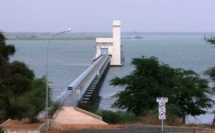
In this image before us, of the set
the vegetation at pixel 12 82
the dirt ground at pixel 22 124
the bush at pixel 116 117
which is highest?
the vegetation at pixel 12 82

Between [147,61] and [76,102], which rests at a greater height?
[147,61]

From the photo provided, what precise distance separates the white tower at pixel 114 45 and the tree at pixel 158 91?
68906 mm

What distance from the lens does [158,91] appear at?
109ft

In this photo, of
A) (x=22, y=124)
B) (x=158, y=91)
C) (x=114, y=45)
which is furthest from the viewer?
(x=114, y=45)

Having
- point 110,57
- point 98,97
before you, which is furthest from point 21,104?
point 110,57

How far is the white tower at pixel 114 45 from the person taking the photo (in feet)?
349

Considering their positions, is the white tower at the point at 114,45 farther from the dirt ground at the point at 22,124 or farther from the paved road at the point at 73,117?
the dirt ground at the point at 22,124

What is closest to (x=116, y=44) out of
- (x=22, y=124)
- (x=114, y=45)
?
(x=114, y=45)

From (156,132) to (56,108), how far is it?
10.5m

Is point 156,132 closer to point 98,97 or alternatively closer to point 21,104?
point 21,104

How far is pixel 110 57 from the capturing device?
106500 millimetres

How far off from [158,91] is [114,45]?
75752mm

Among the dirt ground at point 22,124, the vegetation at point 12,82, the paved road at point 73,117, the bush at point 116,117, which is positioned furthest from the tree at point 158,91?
the vegetation at point 12,82

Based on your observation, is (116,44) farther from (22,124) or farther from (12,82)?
(12,82)
